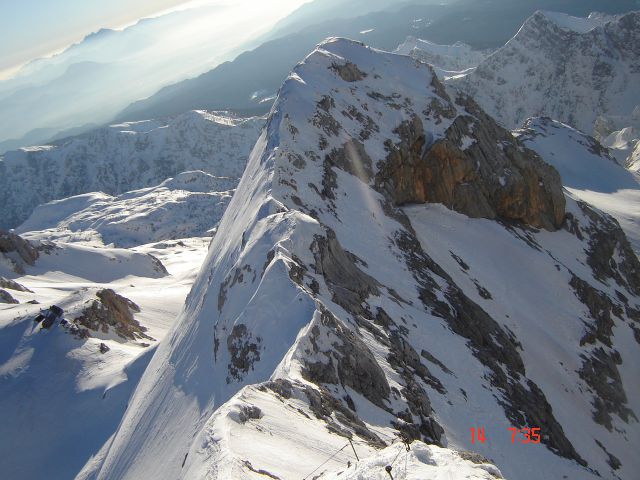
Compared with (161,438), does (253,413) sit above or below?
above

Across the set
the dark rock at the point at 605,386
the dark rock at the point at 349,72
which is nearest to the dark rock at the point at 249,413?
the dark rock at the point at 605,386

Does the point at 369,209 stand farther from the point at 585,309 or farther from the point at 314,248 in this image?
the point at 585,309

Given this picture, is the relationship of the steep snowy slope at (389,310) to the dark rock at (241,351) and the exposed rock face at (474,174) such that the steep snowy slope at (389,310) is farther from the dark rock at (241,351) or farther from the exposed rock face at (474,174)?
the exposed rock face at (474,174)

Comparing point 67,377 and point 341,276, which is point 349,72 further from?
point 67,377

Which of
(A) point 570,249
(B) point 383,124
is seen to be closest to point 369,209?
(B) point 383,124

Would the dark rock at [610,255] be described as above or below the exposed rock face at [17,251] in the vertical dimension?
below

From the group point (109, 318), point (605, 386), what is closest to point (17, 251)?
point (109, 318)
